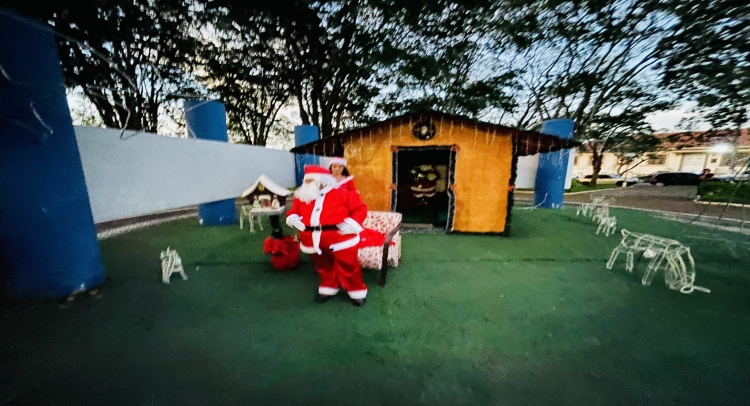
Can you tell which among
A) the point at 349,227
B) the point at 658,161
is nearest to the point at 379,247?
the point at 349,227

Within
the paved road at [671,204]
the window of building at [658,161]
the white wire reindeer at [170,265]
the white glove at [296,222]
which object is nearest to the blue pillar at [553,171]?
the paved road at [671,204]

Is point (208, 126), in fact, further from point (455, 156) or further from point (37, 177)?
point (455, 156)

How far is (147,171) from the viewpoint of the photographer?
166 inches

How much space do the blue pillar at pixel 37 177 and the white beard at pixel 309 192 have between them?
289cm

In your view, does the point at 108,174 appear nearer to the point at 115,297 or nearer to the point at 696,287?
the point at 115,297

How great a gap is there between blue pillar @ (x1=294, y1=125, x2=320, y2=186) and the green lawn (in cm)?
627

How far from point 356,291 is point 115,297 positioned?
333 cm

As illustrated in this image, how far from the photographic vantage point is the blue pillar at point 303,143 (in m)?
10.6

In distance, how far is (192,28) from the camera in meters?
10.1

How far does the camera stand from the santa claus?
3371mm

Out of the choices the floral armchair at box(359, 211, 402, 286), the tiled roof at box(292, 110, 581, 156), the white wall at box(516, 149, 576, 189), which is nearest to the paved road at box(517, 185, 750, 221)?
the white wall at box(516, 149, 576, 189)

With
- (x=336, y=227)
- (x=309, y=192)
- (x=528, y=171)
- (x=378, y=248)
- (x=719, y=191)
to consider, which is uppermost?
(x=309, y=192)

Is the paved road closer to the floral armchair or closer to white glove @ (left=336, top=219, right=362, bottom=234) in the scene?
the floral armchair

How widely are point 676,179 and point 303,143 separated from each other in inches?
1335
